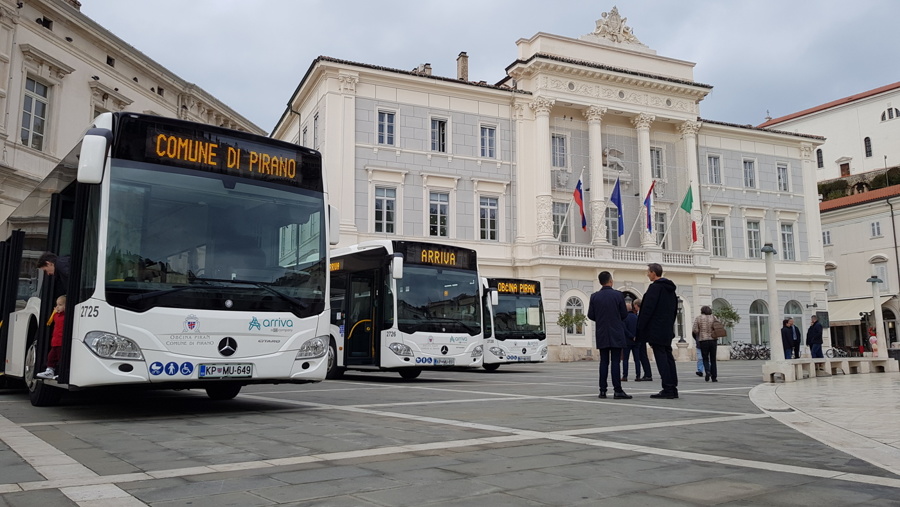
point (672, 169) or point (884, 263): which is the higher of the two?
point (672, 169)

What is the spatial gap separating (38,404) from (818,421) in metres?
9.30

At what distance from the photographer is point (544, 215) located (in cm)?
3425

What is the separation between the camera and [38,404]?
9188 mm

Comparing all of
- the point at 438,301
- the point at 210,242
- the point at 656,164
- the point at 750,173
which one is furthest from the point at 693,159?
the point at 210,242

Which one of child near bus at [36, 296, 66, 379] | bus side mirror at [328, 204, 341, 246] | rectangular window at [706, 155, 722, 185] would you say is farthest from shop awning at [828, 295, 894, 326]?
child near bus at [36, 296, 66, 379]

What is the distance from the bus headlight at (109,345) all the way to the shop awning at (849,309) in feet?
171

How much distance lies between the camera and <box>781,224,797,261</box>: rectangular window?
4225 centimetres

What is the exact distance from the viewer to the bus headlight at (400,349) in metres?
15.3

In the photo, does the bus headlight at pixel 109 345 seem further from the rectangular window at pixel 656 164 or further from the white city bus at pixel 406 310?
the rectangular window at pixel 656 164

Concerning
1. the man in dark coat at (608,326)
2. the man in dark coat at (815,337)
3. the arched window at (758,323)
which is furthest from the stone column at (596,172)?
the man in dark coat at (608,326)

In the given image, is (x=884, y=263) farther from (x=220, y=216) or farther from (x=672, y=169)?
(x=220, y=216)

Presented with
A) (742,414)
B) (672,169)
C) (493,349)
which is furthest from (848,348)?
(742,414)

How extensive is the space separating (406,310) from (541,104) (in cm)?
2193

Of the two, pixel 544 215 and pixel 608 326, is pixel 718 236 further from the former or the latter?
pixel 608 326
